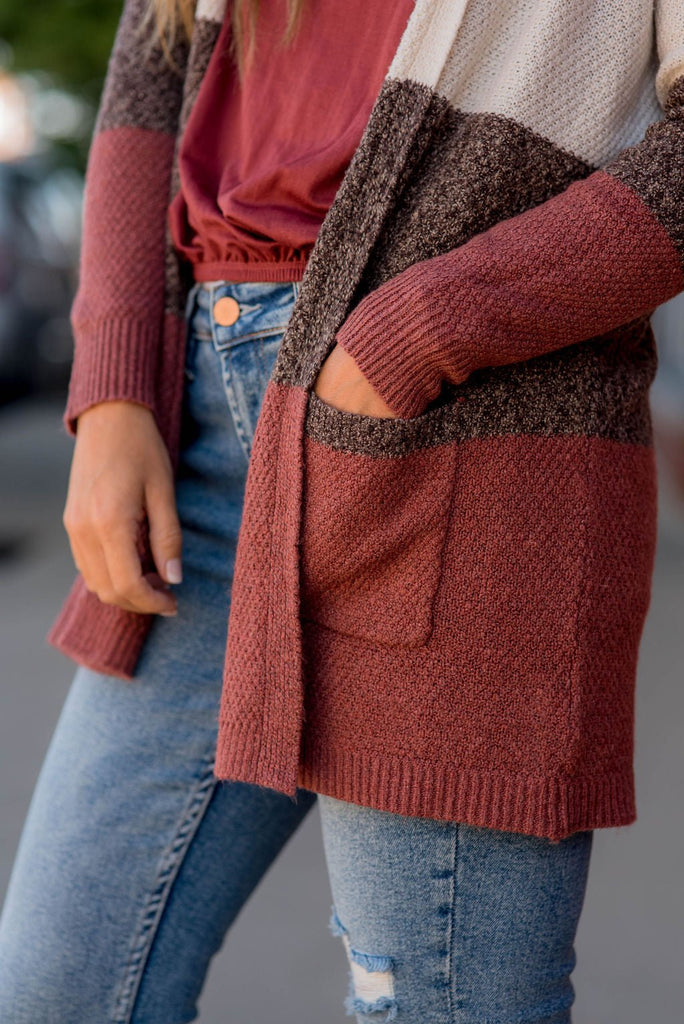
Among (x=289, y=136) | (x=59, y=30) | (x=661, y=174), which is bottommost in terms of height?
(x=59, y=30)

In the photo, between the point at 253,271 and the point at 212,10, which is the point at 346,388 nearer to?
the point at 253,271

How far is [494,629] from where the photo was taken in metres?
0.98

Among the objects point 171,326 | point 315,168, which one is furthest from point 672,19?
point 171,326

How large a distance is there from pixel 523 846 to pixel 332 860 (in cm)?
19

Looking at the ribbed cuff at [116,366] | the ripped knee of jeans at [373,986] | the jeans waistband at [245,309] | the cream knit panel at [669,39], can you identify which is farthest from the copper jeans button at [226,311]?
the ripped knee of jeans at [373,986]

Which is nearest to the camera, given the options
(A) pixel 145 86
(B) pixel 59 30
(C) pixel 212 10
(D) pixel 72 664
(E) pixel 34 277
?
(C) pixel 212 10

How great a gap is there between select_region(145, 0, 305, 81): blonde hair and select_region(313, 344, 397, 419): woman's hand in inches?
15.5

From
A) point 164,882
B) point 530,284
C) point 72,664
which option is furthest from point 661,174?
point 72,664

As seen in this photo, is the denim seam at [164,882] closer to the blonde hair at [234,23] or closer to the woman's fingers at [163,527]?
the woman's fingers at [163,527]

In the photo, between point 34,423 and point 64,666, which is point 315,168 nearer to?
point 64,666

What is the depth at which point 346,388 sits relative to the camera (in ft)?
3.18

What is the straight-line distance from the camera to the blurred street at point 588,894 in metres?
2.59

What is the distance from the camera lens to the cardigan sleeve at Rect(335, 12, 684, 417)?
92 cm

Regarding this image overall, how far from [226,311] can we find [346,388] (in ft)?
0.88
